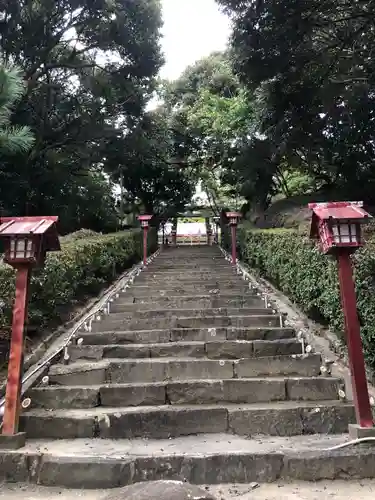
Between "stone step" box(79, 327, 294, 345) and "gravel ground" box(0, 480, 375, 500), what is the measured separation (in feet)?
7.89

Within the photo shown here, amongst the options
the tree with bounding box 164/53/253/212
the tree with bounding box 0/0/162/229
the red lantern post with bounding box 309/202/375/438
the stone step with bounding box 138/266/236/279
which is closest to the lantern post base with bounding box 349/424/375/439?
the red lantern post with bounding box 309/202/375/438

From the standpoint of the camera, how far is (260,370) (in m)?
4.94

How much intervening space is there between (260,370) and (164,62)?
11007 mm

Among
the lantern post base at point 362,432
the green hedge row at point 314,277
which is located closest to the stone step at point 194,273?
the green hedge row at point 314,277

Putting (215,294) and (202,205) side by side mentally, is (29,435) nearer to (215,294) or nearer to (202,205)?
(215,294)

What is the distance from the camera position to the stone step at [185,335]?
5734mm

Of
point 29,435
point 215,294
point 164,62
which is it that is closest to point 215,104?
point 164,62

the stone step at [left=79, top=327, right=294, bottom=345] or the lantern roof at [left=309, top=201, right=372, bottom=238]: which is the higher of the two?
the lantern roof at [left=309, top=201, right=372, bottom=238]

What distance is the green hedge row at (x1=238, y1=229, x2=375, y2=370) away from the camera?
4.34 metres

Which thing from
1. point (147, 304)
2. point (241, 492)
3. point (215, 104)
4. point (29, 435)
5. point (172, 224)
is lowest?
point (241, 492)

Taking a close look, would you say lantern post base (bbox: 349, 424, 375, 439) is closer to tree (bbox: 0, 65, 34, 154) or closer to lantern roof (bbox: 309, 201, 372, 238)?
lantern roof (bbox: 309, 201, 372, 238)

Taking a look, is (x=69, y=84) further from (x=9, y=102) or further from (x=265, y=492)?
(x=265, y=492)

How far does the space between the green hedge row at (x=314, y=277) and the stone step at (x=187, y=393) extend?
655 mm

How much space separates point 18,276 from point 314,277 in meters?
3.63
